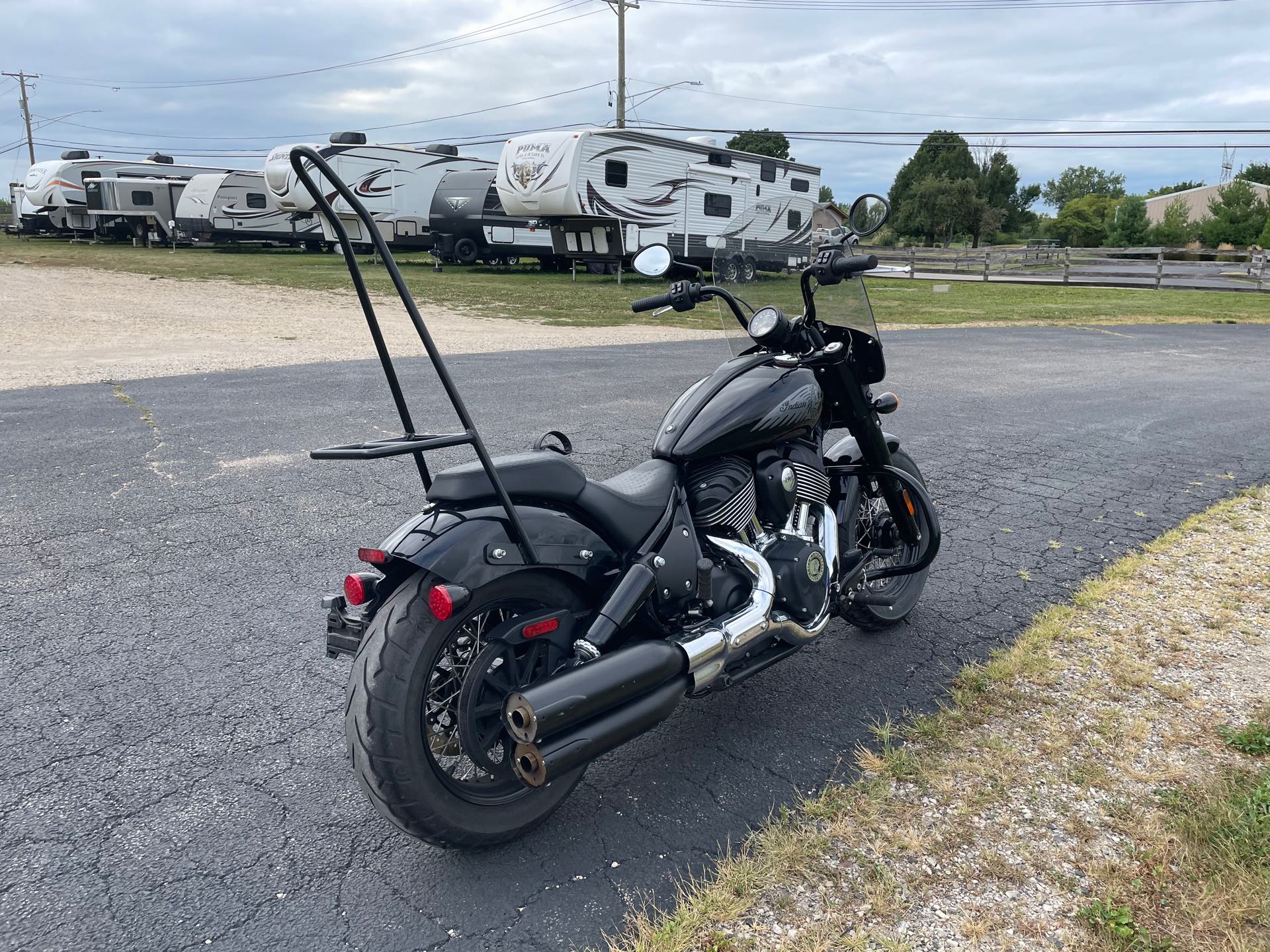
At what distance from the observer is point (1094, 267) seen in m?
34.6

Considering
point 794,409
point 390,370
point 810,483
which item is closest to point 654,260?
point 794,409

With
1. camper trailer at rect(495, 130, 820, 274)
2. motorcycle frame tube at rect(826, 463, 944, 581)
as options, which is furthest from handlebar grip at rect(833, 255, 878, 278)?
camper trailer at rect(495, 130, 820, 274)

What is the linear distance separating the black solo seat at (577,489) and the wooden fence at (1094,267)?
860 inches

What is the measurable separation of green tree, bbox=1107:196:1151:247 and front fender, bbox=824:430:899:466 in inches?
2417

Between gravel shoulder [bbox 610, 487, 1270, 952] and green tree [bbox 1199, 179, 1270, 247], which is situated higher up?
green tree [bbox 1199, 179, 1270, 247]

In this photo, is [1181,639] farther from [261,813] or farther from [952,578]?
[261,813]

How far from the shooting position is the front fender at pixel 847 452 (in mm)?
3652

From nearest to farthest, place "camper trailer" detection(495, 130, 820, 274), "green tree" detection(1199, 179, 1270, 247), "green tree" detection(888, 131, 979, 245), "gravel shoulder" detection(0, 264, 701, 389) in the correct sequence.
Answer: "gravel shoulder" detection(0, 264, 701, 389) → "camper trailer" detection(495, 130, 820, 274) → "green tree" detection(1199, 179, 1270, 247) → "green tree" detection(888, 131, 979, 245)

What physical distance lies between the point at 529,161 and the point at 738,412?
20.2m

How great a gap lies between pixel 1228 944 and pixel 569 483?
6.39ft

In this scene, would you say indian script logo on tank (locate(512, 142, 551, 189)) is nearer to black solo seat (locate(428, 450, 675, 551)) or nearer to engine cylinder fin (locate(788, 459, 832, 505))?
engine cylinder fin (locate(788, 459, 832, 505))

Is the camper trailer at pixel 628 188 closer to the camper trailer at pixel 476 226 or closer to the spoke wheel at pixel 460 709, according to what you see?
the camper trailer at pixel 476 226

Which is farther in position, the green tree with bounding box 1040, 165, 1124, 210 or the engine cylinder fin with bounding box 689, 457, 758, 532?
the green tree with bounding box 1040, 165, 1124, 210

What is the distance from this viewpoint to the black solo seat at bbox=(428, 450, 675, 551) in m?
2.42
